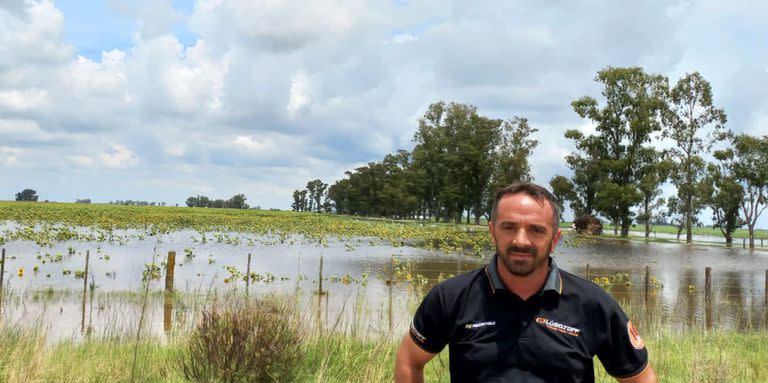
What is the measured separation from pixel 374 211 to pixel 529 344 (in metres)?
120

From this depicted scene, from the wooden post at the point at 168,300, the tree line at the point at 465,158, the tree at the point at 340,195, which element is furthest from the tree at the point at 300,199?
the wooden post at the point at 168,300

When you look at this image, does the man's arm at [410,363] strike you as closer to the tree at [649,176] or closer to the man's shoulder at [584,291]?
the man's shoulder at [584,291]

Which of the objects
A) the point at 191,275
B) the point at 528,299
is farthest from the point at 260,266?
the point at 528,299

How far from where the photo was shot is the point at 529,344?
230cm

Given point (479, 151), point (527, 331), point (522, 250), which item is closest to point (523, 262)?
point (522, 250)

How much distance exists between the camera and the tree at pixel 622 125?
4928 centimetres

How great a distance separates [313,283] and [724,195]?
48.7 m

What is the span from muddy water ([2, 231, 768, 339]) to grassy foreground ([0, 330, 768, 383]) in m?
0.36

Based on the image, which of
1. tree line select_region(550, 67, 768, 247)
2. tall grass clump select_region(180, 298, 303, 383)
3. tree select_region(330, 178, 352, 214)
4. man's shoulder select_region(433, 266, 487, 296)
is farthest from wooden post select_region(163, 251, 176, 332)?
tree select_region(330, 178, 352, 214)

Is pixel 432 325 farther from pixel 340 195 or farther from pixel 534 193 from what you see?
pixel 340 195

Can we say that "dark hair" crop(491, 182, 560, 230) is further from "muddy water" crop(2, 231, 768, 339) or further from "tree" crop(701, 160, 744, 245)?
"tree" crop(701, 160, 744, 245)

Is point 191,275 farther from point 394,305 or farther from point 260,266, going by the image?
point 394,305

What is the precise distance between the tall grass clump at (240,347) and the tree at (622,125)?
47.1m

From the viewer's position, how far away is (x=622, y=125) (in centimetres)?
5125
